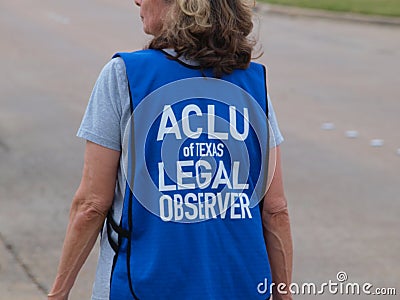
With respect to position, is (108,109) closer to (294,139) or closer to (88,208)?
(88,208)

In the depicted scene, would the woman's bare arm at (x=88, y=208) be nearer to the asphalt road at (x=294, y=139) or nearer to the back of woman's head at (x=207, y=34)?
the back of woman's head at (x=207, y=34)

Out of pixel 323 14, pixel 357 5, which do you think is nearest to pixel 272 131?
pixel 323 14

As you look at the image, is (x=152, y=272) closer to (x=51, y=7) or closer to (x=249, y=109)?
(x=249, y=109)

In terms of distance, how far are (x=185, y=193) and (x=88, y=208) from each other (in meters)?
0.30

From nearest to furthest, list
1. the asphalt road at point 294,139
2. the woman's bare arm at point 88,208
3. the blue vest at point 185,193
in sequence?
the blue vest at point 185,193, the woman's bare arm at point 88,208, the asphalt road at point 294,139

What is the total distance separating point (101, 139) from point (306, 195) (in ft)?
16.2

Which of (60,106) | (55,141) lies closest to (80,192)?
(55,141)

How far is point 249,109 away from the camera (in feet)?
8.08

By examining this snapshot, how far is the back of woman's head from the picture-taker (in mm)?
2412

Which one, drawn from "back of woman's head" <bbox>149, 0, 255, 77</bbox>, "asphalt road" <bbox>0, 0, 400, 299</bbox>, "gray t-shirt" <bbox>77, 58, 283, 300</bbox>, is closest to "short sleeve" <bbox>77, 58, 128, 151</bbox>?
"gray t-shirt" <bbox>77, 58, 283, 300</bbox>

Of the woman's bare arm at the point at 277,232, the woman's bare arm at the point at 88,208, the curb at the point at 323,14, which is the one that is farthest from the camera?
the curb at the point at 323,14

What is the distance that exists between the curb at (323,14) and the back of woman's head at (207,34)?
15.2 metres

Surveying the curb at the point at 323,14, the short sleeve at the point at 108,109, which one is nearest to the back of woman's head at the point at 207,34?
the short sleeve at the point at 108,109

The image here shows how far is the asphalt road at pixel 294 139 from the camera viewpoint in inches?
233
